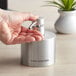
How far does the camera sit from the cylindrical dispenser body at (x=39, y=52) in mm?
773

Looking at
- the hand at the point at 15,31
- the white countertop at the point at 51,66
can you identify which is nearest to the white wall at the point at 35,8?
the white countertop at the point at 51,66

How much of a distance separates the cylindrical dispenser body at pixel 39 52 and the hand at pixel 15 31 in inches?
1.0

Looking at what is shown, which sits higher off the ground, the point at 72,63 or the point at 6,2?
the point at 6,2

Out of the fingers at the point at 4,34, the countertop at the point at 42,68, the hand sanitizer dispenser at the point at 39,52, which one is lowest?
the countertop at the point at 42,68

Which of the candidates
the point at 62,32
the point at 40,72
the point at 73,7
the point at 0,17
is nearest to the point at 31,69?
the point at 40,72

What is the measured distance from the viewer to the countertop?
0.74 m

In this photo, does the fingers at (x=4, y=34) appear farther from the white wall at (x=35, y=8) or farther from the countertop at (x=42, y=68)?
the white wall at (x=35, y=8)

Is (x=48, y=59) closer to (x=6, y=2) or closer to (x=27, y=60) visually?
(x=27, y=60)

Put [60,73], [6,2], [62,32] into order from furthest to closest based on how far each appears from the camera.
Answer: [6,2], [62,32], [60,73]

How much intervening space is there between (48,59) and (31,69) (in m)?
0.06

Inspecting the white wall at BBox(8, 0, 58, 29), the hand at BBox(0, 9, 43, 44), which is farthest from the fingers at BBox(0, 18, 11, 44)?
the white wall at BBox(8, 0, 58, 29)

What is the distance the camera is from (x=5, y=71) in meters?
0.75

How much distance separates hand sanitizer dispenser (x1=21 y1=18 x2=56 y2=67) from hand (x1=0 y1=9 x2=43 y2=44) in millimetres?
26

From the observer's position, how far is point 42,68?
777mm
